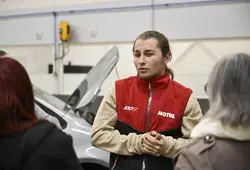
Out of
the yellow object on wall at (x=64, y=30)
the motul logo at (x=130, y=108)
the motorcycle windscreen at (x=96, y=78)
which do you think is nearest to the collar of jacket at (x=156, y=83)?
the motul logo at (x=130, y=108)

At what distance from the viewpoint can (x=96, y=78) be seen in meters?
4.29

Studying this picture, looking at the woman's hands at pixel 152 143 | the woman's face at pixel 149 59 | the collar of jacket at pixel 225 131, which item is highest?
the woman's face at pixel 149 59

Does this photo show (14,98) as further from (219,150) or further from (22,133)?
(219,150)

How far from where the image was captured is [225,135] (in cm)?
171

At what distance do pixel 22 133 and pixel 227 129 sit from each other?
82 cm

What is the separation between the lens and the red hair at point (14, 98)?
63.3 inches

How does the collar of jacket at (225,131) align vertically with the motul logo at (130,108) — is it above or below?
above

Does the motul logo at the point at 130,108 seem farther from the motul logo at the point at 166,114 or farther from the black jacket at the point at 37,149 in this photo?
the black jacket at the point at 37,149

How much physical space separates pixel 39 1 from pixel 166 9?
265 cm

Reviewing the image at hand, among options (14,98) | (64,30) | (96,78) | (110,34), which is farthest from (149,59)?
(64,30)

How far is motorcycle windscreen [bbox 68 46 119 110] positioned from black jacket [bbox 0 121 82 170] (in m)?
2.46

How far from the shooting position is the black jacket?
1.58 meters

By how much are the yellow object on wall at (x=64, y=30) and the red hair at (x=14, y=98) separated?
19.9ft

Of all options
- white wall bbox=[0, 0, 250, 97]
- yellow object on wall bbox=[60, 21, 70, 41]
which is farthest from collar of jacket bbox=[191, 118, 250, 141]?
yellow object on wall bbox=[60, 21, 70, 41]
